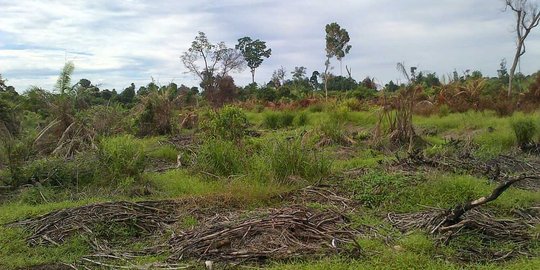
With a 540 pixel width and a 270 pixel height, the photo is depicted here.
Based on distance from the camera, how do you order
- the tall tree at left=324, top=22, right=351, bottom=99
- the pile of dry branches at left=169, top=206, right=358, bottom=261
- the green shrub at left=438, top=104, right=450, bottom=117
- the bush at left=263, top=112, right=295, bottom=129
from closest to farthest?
the pile of dry branches at left=169, top=206, right=358, bottom=261 → the green shrub at left=438, top=104, right=450, bottom=117 → the bush at left=263, top=112, right=295, bottom=129 → the tall tree at left=324, top=22, right=351, bottom=99

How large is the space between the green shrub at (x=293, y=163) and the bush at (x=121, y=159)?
218cm

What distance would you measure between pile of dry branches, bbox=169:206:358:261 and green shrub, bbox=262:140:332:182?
209 centimetres

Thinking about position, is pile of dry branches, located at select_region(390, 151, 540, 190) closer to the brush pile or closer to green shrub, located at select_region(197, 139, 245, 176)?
the brush pile

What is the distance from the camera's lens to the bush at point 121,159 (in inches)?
329

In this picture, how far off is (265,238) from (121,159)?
4091 millimetres

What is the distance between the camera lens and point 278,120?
1841 centimetres

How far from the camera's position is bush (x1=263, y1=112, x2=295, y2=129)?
18.3 m

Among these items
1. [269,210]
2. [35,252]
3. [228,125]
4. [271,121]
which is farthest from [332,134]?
[35,252]

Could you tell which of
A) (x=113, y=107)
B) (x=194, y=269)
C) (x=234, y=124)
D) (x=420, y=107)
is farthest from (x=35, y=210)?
(x=420, y=107)

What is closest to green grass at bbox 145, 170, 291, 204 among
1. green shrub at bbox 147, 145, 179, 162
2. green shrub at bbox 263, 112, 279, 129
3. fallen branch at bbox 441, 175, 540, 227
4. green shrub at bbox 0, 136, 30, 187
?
green shrub at bbox 0, 136, 30, 187

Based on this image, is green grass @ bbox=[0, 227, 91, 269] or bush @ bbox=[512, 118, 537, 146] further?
bush @ bbox=[512, 118, 537, 146]

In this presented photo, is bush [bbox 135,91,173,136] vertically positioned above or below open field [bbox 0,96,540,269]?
above

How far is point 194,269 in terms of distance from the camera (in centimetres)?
462

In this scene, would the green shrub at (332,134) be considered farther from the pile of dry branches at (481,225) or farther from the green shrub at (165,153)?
the pile of dry branches at (481,225)
